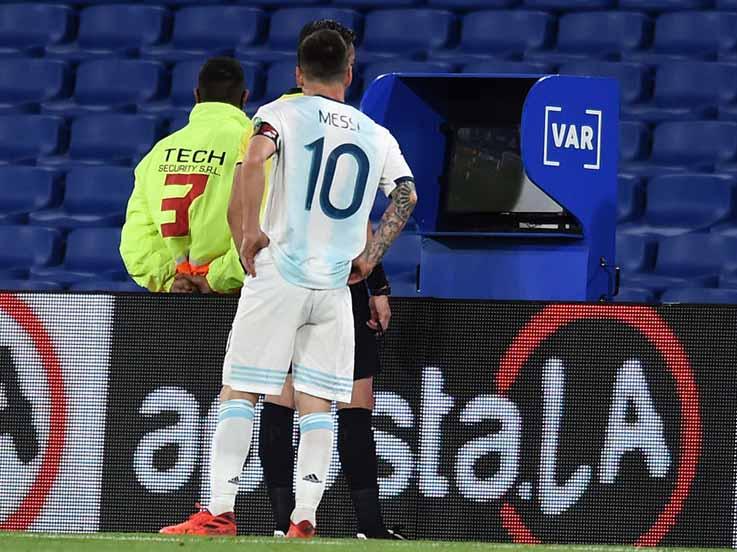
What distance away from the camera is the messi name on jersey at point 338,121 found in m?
4.32

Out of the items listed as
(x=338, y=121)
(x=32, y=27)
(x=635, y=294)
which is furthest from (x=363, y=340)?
(x=32, y=27)

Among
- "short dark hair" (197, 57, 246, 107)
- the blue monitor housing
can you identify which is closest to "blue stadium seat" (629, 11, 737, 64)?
the blue monitor housing

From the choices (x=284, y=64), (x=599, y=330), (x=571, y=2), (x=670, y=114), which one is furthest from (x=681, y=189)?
(x=599, y=330)

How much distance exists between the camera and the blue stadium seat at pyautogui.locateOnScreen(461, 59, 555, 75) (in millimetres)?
8375

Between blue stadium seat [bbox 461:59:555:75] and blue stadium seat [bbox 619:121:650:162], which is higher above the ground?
blue stadium seat [bbox 461:59:555:75]

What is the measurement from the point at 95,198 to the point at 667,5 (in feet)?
11.0

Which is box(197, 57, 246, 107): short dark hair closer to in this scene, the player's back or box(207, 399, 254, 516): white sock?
the player's back

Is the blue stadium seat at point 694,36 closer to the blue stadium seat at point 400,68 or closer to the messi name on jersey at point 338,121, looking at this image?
the blue stadium seat at point 400,68

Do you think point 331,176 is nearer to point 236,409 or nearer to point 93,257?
point 236,409

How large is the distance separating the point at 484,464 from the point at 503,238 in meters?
0.84

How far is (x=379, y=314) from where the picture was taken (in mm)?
4723

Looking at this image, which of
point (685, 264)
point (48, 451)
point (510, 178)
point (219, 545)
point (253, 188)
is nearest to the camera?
point (219, 545)

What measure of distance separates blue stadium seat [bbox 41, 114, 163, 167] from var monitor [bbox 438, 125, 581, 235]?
3.35 m

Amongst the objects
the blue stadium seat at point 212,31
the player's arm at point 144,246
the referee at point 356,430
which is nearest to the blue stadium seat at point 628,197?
the blue stadium seat at point 212,31
